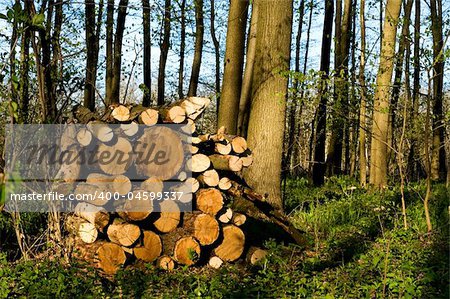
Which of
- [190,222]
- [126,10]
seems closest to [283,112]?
[190,222]

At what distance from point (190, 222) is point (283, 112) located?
99.8 inches

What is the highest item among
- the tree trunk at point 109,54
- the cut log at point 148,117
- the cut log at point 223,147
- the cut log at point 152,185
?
the tree trunk at point 109,54

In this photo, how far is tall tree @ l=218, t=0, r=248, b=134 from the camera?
1075 cm

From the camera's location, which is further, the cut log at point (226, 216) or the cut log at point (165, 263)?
the cut log at point (226, 216)

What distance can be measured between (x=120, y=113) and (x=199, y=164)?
1.13 m

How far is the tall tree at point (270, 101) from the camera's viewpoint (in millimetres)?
8469

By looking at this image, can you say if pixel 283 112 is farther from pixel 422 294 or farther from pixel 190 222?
pixel 422 294

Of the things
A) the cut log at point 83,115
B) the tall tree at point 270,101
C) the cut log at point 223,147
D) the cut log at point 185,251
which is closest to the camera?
the cut log at point 185,251

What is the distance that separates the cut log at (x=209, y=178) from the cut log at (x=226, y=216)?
1.19 feet

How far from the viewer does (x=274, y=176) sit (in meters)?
8.55

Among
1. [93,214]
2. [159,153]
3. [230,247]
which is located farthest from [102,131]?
[230,247]

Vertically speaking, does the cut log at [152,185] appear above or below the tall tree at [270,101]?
below

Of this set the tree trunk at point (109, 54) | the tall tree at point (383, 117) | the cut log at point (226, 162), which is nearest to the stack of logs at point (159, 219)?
the cut log at point (226, 162)

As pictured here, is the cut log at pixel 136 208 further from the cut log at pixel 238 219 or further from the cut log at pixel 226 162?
the cut log at pixel 226 162
